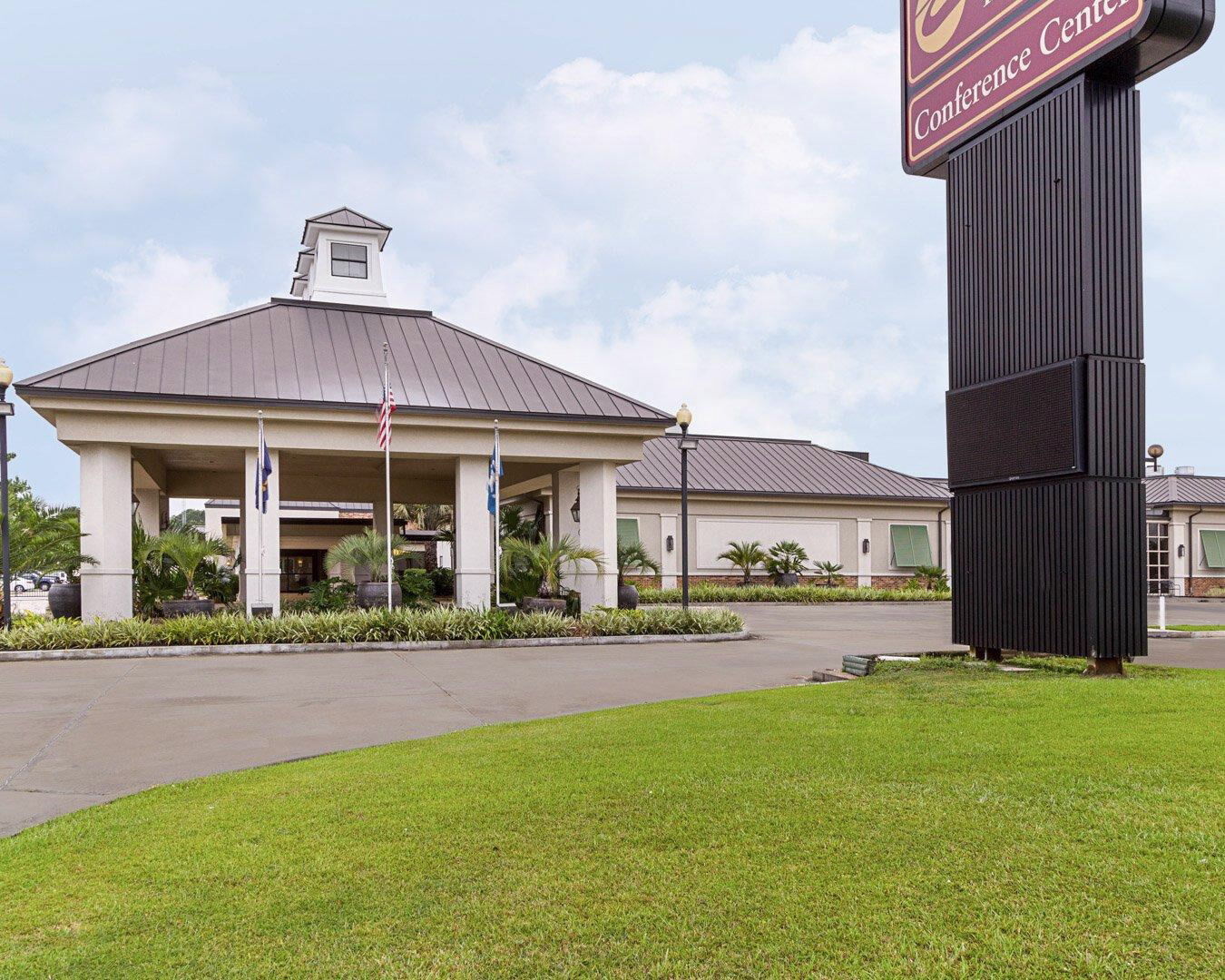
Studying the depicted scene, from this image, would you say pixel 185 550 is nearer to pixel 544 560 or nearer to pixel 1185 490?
pixel 544 560

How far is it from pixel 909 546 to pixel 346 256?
25.3 meters

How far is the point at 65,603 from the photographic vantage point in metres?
19.2

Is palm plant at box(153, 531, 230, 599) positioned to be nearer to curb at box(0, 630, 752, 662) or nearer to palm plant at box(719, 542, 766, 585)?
curb at box(0, 630, 752, 662)

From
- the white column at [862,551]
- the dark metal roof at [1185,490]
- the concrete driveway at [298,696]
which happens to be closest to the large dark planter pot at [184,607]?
the concrete driveway at [298,696]

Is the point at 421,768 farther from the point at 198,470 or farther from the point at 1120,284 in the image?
the point at 198,470

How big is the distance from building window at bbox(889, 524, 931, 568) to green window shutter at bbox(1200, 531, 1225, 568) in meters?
13.3

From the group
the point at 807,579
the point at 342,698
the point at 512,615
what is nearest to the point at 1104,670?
the point at 342,698

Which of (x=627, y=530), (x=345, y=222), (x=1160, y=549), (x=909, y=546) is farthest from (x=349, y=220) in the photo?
(x=1160, y=549)

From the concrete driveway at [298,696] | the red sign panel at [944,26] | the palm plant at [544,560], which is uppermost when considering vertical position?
the red sign panel at [944,26]

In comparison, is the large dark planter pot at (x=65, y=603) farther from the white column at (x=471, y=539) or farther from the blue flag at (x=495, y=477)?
the blue flag at (x=495, y=477)

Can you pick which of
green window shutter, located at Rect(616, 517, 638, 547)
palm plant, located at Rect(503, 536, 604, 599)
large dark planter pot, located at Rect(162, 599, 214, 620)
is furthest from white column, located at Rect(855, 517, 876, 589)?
large dark planter pot, located at Rect(162, 599, 214, 620)

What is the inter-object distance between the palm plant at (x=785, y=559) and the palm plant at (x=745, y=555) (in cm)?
38

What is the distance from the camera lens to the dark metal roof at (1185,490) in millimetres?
43594

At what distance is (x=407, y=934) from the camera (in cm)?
413
